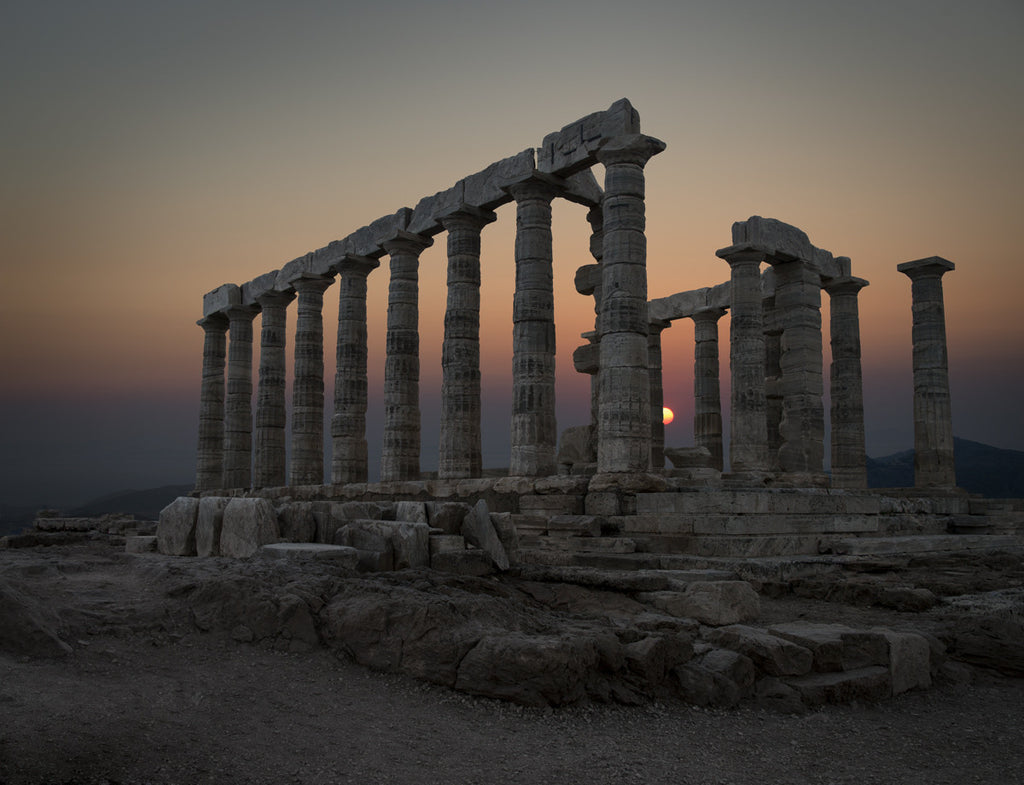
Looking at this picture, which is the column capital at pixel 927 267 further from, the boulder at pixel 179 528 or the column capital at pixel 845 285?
the boulder at pixel 179 528

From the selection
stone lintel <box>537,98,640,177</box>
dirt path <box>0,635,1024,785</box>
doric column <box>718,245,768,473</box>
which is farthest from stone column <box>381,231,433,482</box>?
dirt path <box>0,635,1024,785</box>

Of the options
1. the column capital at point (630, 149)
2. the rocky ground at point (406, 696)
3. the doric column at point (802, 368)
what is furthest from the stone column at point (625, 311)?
the rocky ground at point (406, 696)

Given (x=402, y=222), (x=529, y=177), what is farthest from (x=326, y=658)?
(x=402, y=222)

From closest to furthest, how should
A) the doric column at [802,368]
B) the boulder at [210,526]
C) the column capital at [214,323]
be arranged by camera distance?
the boulder at [210,526] → the doric column at [802,368] → the column capital at [214,323]

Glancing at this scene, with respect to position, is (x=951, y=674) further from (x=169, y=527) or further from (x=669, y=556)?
(x=169, y=527)

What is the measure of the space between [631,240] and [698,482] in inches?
214

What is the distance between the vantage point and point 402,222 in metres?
24.7

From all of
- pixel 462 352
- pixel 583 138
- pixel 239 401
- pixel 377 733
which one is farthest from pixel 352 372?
pixel 377 733

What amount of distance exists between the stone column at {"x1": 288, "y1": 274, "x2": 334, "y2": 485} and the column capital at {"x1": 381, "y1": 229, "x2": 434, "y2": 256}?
4543mm

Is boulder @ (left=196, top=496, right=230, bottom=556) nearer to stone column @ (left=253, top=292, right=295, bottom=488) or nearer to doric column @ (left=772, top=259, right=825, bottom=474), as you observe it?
doric column @ (left=772, top=259, right=825, bottom=474)

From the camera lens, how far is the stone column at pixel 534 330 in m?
20.1

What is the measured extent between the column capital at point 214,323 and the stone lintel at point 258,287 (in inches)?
96.4

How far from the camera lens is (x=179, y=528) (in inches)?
466

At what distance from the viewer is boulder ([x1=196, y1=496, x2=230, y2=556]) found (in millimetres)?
11328
